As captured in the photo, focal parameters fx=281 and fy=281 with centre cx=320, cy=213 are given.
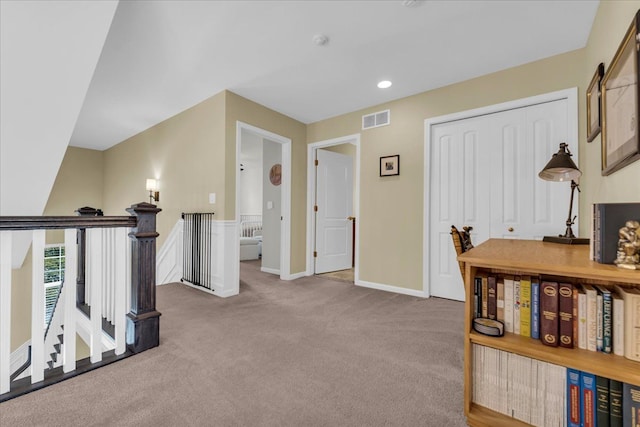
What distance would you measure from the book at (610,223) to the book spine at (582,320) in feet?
0.49

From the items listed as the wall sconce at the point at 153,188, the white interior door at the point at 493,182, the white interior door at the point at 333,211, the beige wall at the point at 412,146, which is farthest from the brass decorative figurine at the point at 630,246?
the wall sconce at the point at 153,188

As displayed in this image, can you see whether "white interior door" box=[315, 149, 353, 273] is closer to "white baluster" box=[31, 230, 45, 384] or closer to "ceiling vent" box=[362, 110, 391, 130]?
"ceiling vent" box=[362, 110, 391, 130]

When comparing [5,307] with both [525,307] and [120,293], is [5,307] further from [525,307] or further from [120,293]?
[525,307]

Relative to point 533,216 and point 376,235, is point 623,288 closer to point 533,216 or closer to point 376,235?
point 533,216

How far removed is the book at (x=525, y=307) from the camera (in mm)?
1175

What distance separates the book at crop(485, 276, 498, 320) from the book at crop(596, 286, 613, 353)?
1.11 ft

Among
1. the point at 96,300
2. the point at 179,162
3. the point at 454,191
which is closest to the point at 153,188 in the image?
the point at 179,162

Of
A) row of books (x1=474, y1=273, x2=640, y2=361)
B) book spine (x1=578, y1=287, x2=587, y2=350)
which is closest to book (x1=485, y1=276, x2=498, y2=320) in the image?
row of books (x1=474, y1=273, x2=640, y2=361)

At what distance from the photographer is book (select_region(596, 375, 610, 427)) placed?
3.15ft

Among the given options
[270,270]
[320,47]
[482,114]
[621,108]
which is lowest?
[270,270]

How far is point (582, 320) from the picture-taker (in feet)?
3.47

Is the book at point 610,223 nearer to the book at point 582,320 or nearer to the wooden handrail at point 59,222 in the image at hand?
the book at point 582,320

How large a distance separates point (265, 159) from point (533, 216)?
390 cm

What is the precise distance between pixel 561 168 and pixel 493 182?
134 centimetres
